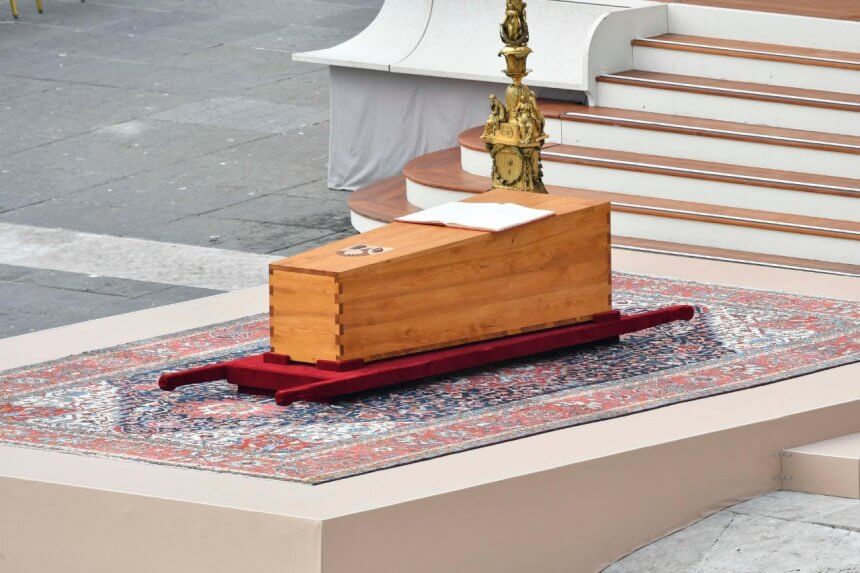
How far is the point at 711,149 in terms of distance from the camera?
9.83 metres

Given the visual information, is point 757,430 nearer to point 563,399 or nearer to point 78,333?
point 563,399

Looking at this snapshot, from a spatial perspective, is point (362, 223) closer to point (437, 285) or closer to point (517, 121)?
point (517, 121)

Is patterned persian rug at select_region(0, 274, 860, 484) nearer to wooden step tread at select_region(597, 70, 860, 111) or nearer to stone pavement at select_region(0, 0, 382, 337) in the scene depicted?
stone pavement at select_region(0, 0, 382, 337)

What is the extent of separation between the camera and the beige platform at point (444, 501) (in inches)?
225

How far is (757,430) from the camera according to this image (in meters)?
6.50

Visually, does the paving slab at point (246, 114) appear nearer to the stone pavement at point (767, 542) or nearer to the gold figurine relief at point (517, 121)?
the gold figurine relief at point (517, 121)

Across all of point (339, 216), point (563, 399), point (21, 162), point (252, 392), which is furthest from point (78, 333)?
point (21, 162)

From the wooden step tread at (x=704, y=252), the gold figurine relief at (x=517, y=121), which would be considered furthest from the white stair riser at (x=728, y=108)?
the gold figurine relief at (x=517, y=121)

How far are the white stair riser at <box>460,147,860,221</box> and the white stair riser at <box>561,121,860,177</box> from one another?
292 millimetres

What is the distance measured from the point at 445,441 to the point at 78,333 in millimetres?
2312

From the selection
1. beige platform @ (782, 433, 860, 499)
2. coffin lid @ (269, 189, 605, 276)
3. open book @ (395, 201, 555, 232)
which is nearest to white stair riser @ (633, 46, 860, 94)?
coffin lid @ (269, 189, 605, 276)

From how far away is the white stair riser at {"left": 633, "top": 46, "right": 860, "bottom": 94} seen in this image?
→ 999 centimetres

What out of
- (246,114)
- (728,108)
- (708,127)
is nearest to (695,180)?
(708,127)

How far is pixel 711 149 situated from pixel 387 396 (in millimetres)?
3476
